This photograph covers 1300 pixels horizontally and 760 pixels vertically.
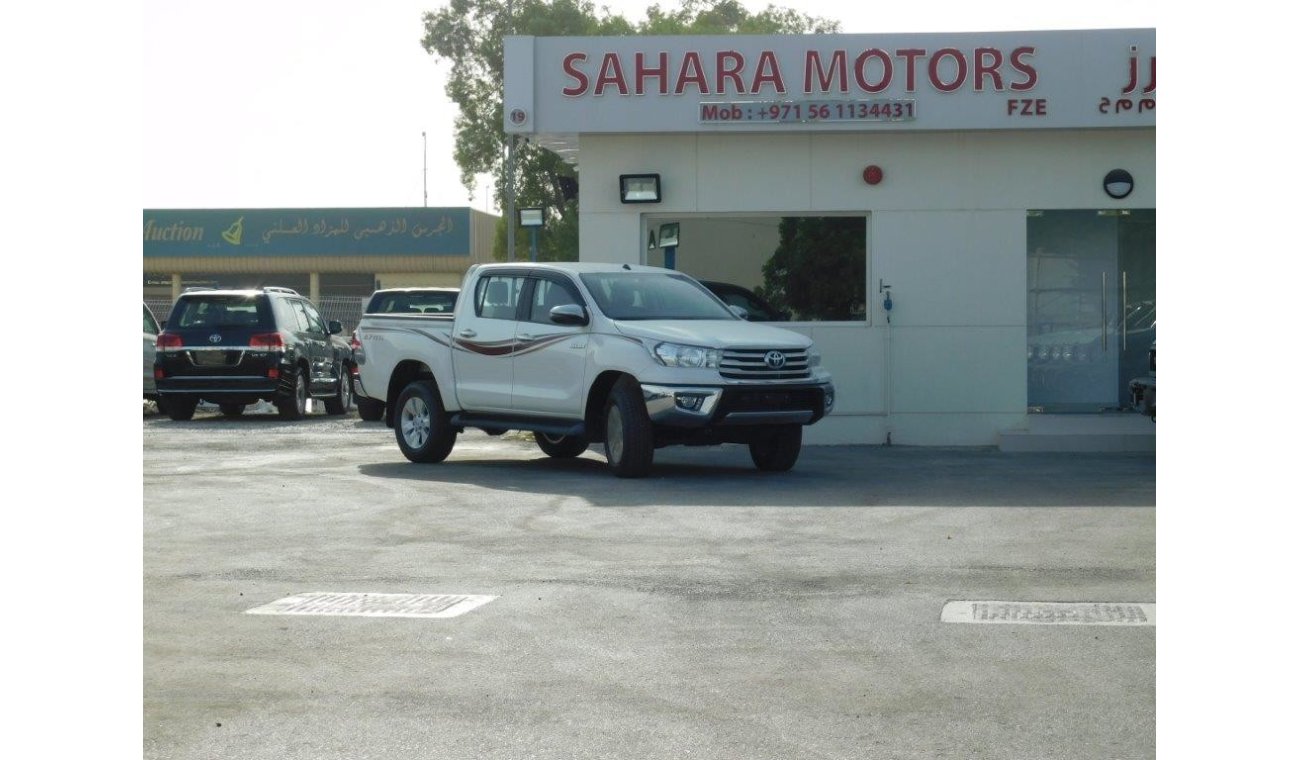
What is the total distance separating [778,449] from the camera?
53.2 ft

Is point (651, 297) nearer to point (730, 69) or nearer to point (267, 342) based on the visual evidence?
point (730, 69)

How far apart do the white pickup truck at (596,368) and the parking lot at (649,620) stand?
1.67 ft

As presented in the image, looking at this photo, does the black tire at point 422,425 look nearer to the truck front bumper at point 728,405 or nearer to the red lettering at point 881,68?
the truck front bumper at point 728,405

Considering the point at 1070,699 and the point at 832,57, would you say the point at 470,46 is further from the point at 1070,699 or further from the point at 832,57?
the point at 1070,699

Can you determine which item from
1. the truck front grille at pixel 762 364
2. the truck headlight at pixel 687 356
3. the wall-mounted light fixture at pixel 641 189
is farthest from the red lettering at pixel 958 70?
the truck headlight at pixel 687 356

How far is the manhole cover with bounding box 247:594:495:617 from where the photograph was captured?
830cm

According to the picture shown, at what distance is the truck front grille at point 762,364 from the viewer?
592 inches

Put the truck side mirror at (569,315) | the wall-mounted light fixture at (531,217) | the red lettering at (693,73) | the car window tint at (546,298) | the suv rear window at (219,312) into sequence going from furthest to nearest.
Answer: the suv rear window at (219,312) → the wall-mounted light fixture at (531,217) → the red lettering at (693,73) → the car window tint at (546,298) → the truck side mirror at (569,315)

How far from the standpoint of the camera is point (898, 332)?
67.7 feet

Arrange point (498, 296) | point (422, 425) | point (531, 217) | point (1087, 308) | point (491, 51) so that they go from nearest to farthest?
1. point (498, 296)
2. point (422, 425)
3. point (1087, 308)
4. point (531, 217)
5. point (491, 51)

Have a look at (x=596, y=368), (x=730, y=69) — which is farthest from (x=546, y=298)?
Answer: (x=730, y=69)

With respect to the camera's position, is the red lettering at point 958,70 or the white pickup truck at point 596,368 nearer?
the white pickup truck at point 596,368

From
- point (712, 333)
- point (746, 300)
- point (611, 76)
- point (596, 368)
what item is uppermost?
point (611, 76)

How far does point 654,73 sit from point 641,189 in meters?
1.29
